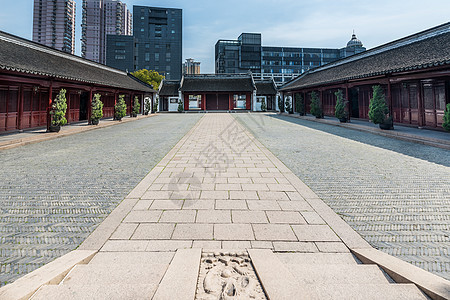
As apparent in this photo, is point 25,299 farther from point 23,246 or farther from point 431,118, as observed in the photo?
point 431,118

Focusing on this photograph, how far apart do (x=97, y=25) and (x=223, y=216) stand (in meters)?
120

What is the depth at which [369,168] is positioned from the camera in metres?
5.90

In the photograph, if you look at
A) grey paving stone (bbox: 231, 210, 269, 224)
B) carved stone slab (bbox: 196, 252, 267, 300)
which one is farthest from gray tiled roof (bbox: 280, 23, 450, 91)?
carved stone slab (bbox: 196, 252, 267, 300)

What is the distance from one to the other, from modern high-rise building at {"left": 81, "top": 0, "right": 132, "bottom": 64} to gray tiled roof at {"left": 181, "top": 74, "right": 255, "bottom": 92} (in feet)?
232

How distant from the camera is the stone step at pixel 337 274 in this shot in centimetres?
201

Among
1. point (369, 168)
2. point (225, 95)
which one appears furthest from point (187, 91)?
point (369, 168)

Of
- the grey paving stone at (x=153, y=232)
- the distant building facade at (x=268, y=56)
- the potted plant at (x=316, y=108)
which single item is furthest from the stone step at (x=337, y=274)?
the distant building facade at (x=268, y=56)

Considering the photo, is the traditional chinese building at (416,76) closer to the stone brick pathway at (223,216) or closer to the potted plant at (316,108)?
the potted plant at (316,108)

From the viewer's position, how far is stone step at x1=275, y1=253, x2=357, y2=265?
2383 millimetres

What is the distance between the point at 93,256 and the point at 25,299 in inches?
29.9

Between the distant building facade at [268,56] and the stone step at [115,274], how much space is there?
77.2 m

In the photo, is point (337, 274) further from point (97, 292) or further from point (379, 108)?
point (379, 108)

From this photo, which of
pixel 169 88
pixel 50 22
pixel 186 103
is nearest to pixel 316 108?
pixel 186 103

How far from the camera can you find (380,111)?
1341 centimetres
